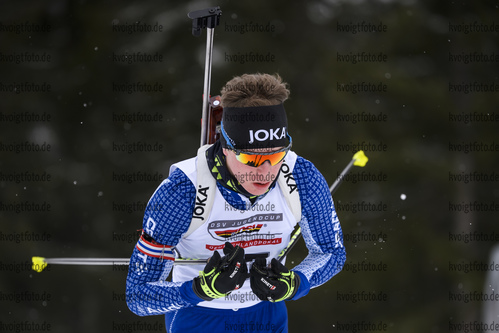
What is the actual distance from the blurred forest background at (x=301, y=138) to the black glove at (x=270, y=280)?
26.5ft

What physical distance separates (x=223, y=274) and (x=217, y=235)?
1.26 feet

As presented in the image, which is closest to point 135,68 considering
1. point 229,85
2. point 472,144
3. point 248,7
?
point 248,7

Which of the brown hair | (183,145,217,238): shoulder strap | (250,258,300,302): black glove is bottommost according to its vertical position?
(250,258,300,302): black glove

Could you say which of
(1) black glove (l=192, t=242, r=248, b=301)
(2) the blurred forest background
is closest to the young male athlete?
(1) black glove (l=192, t=242, r=248, b=301)

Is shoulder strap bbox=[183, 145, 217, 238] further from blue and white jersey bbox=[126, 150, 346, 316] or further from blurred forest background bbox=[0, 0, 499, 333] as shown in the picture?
blurred forest background bbox=[0, 0, 499, 333]

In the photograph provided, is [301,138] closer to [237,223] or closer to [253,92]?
[237,223]

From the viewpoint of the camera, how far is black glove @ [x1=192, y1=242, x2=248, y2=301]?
292cm

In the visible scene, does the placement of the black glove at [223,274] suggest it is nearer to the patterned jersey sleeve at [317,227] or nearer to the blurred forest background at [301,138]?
the patterned jersey sleeve at [317,227]

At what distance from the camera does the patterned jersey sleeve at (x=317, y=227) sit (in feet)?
10.9

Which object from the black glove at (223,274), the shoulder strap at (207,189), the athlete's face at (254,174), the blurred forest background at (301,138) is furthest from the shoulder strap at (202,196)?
the blurred forest background at (301,138)

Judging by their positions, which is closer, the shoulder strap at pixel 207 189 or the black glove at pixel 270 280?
the black glove at pixel 270 280

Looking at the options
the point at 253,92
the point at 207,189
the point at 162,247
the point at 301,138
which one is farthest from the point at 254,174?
the point at 301,138

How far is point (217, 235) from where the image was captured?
329cm

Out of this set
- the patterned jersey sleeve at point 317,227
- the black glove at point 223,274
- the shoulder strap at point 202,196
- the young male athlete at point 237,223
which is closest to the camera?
the black glove at point 223,274
